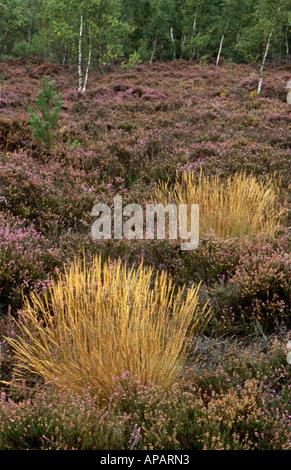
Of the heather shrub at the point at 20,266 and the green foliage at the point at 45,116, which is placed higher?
the green foliage at the point at 45,116

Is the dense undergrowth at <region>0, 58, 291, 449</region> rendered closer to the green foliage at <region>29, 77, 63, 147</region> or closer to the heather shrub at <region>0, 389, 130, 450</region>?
the heather shrub at <region>0, 389, 130, 450</region>

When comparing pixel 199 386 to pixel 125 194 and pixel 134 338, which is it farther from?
pixel 125 194

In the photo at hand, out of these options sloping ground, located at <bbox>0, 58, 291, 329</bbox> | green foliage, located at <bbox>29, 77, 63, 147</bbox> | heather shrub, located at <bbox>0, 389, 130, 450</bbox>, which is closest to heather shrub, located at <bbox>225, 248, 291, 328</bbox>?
sloping ground, located at <bbox>0, 58, 291, 329</bbox>

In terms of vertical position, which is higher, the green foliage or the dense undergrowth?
the green foliage

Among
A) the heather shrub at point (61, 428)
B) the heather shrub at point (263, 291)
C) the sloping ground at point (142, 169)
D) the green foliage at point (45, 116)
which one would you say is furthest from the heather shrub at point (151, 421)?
the green foliage at point (45, 116)

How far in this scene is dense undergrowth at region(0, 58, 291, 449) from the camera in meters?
1.77

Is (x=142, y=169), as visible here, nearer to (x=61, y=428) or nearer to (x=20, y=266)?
(x=20, y=266)

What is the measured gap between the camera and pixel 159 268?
3672 millimetres

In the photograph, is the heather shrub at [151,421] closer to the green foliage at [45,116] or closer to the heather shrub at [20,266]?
the heather shrub at [20,266]

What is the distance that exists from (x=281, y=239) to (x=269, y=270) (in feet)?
3.25

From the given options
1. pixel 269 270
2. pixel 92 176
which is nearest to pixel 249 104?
pixel 92 176

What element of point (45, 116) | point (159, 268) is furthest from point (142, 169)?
point (159, 268)

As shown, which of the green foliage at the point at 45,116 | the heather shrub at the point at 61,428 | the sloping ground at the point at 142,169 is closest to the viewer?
the heather shrub at the point at 61,428

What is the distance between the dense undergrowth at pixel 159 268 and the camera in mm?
1770
